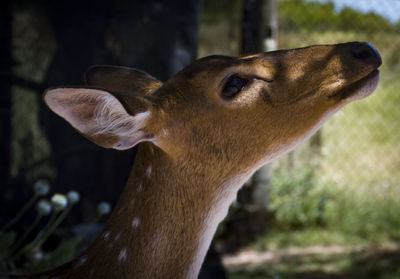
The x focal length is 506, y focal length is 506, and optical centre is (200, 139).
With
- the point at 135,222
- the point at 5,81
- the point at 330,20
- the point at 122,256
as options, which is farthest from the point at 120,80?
the point at 330,20

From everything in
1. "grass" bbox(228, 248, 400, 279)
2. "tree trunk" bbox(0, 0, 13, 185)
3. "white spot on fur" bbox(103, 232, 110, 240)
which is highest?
"tree trunk" bbox(0, 0, 13, 185)

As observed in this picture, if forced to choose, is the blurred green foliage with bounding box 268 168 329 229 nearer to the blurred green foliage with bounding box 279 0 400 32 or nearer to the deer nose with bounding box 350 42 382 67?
the blurred green foliage with bounding box 279 0 400 32

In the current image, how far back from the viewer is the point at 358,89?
167 cm

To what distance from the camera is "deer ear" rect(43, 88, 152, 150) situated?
148 cm

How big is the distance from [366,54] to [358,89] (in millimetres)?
127

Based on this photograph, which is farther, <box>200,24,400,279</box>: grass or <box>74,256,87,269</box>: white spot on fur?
<box>200,24,400,279</box>: grass

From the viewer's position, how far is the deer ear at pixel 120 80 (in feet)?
6.53

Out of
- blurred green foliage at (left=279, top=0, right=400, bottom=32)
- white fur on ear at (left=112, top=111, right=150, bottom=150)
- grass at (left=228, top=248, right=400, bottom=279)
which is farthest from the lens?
blurred green foliage at (left=279, top=0, right=400, bottom=32)

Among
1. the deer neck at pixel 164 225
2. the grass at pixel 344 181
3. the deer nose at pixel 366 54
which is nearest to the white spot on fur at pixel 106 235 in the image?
the deer neck at pixel 164 225

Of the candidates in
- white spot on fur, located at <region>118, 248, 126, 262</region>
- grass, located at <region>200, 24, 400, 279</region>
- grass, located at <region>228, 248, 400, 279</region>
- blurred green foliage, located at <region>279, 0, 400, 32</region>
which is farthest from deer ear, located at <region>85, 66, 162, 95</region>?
blurred green foliage, located at <region>279, 0, 400, 32</region>

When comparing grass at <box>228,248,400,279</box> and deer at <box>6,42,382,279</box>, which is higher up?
deer at <box>6,42,382,279</box>

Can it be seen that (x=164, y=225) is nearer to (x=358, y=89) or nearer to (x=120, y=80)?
(x=120, y=80)

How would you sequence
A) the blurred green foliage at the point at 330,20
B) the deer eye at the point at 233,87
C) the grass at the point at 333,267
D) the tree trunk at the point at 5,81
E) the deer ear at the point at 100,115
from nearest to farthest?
the deer ear at the point at 100,115, the deer eye at the point at 233,87, the tree trunk at the point at 5,81, the grass at the point at 333,267, the blurred green foliage at the point at 330,20

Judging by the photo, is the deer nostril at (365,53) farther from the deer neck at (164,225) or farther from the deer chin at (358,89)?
the deer neck at (164,225)
